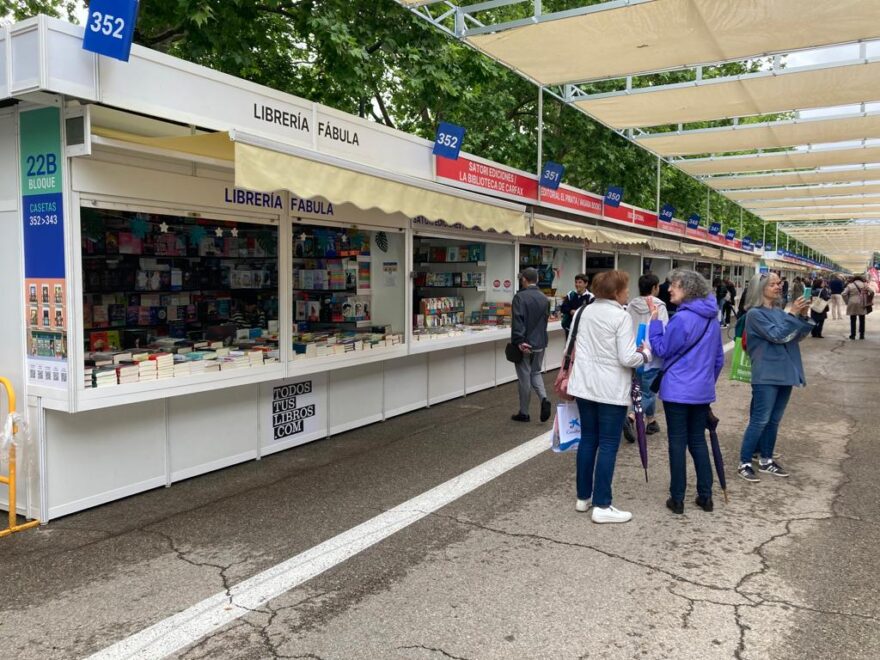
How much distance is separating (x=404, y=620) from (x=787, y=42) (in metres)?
7.70

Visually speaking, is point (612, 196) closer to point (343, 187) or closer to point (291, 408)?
point (291, 408)

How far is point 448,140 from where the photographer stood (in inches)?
314

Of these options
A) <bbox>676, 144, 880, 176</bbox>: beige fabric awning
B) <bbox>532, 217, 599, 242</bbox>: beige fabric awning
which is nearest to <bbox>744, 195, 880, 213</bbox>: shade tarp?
<bbox>676, 144, 880, 176</bbox>: beige fabric awning

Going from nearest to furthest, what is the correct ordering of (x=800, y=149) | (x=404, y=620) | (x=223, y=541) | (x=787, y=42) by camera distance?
(x=404, y=620) < (x=223, y=541) < (x=787, y=42) < (x=800, y=149)

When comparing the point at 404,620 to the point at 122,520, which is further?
the point at 122,520

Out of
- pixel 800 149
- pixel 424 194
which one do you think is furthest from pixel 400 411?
pixel 800 149

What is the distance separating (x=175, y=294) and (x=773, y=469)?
18.6 ft

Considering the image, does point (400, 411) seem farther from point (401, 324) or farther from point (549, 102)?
point (549, 102)

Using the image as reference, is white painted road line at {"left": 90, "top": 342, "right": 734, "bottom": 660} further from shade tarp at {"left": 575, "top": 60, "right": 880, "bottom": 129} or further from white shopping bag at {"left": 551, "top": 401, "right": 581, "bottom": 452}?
shade tarp at {"left": 575, "top": 60, "right": 880, "bottom": 129}

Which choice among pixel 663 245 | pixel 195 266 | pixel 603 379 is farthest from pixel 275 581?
pixel 663 245

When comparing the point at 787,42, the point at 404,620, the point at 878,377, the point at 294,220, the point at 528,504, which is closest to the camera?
the point at 404,620

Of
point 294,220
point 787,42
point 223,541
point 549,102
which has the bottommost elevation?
point 223,541

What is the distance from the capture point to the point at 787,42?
7520 mm

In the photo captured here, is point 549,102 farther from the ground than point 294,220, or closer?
farther from the ground
